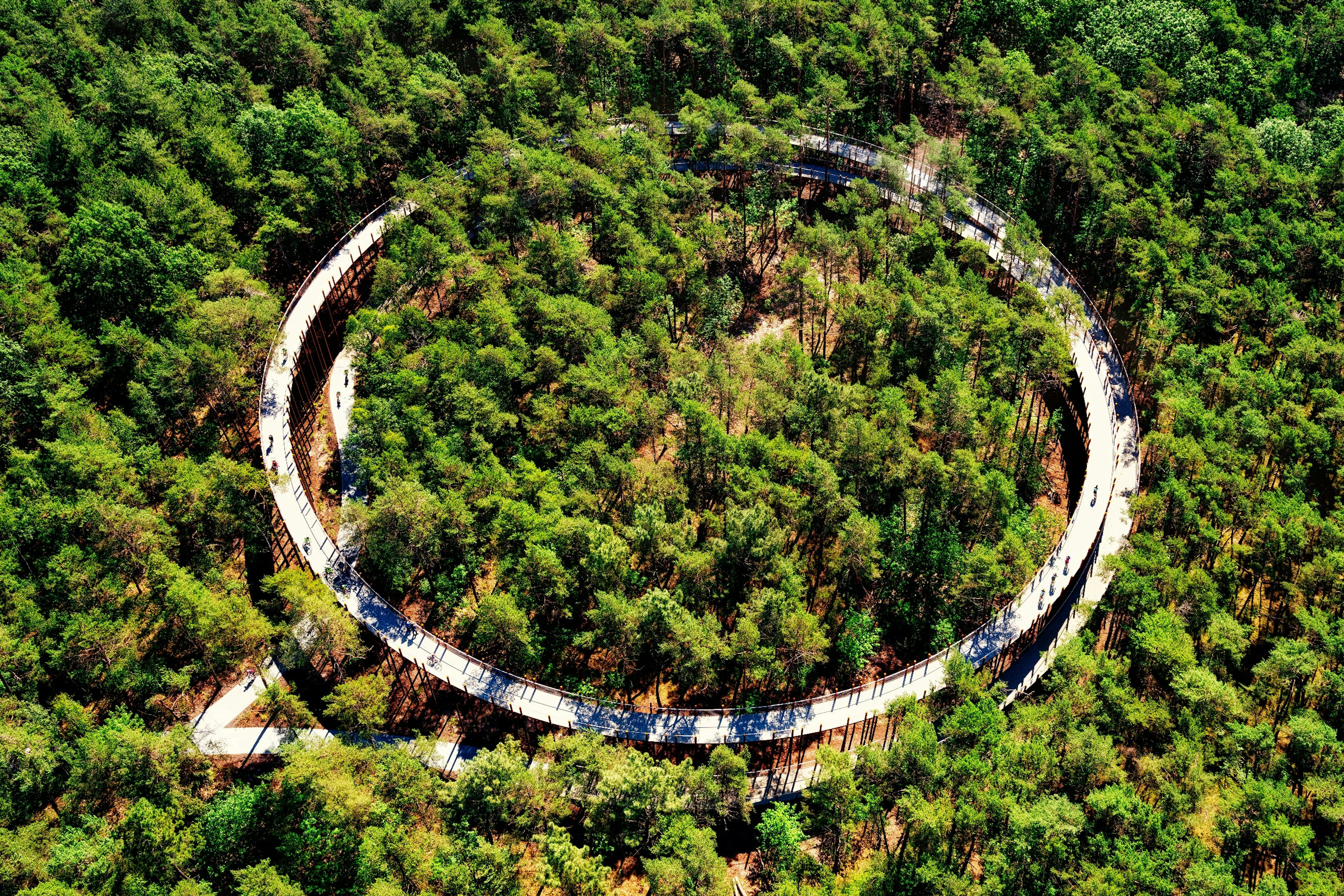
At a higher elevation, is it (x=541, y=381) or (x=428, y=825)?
(x=541, y=381)

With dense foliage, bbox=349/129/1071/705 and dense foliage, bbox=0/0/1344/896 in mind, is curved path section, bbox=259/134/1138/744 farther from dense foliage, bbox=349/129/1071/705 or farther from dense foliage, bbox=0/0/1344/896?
dense foliage, bbox=0/0/1344/896

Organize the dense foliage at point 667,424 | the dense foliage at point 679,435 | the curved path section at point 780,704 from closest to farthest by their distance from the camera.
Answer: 1. the dense foliage at point 667,424
2. the curved path section at point 780,704
3. the dense foliage at point 679,435

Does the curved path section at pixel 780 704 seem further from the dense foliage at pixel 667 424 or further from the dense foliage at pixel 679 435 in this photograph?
the dense foliage at pixel 667 424

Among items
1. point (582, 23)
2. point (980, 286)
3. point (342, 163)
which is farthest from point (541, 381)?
point (582, 23)

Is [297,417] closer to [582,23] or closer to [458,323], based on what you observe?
[458,323]

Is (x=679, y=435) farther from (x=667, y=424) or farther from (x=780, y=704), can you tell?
(x=780, y=704)

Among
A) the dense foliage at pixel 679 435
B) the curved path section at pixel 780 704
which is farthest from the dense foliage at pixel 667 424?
the curved path section at pixel 780 704

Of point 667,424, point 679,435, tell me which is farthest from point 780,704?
point 667,424
